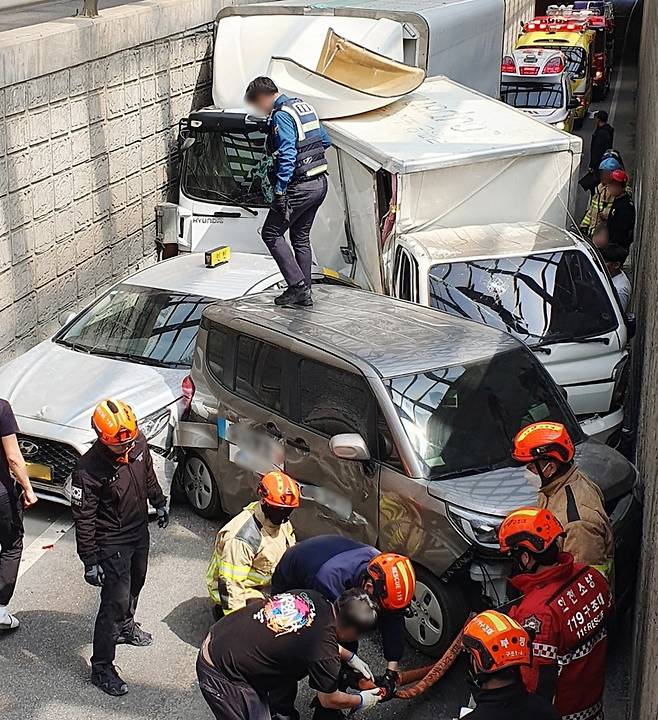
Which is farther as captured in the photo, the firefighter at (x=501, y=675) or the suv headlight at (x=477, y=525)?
the suv headlight at (x=477, y=525)

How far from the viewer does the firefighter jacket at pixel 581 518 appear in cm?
571

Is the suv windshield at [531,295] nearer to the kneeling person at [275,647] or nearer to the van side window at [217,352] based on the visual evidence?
the van side window at [217,352]

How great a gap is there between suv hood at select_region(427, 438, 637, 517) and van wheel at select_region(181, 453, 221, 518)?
221 centimetres

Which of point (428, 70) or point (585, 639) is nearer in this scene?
point (585, 639)

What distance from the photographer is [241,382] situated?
302 inches

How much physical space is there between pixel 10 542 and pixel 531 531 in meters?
3.10

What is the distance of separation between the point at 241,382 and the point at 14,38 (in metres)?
5.24

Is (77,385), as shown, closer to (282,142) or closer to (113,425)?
(282,142)

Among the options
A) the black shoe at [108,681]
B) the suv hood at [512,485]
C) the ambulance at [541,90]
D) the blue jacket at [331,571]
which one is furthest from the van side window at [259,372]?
the ambulance at [541,90]

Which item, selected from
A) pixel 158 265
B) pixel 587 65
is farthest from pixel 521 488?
pixel 587 65

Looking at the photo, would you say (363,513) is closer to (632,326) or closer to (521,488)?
(521,488)

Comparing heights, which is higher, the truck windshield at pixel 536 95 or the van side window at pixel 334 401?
the van side window at pixel 334 401

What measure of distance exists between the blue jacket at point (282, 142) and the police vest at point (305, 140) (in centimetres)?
4

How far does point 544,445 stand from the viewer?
18.9ft
